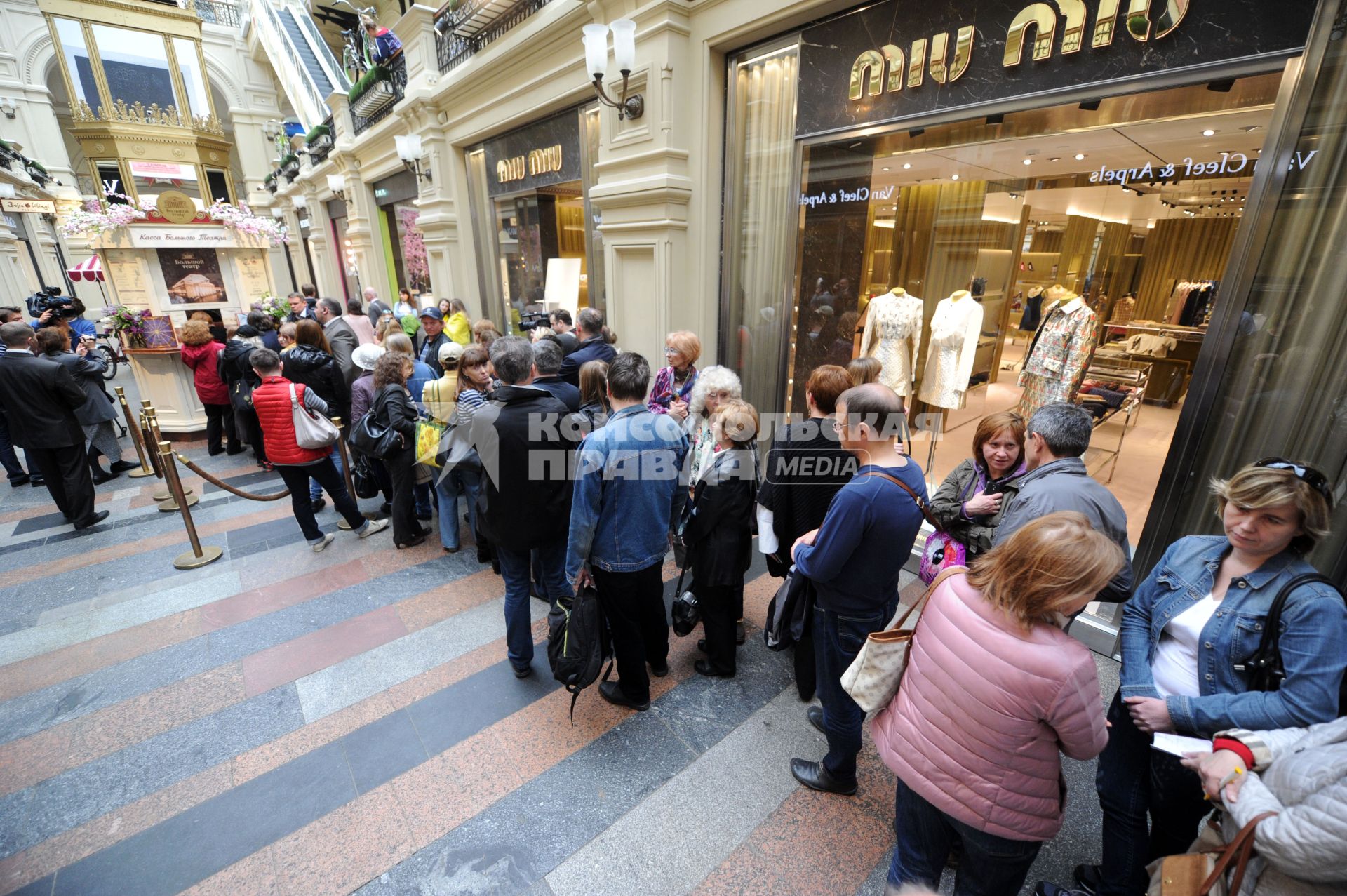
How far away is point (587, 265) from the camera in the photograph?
6406 millimetres

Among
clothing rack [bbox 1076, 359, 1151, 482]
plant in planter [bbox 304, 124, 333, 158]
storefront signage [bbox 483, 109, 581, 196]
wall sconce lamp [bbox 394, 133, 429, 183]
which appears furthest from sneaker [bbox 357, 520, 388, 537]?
plant in planter [bbox 304, 124, 333, 158]

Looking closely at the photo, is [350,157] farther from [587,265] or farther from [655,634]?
[655,634]

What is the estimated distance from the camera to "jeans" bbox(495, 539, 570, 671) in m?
2.79

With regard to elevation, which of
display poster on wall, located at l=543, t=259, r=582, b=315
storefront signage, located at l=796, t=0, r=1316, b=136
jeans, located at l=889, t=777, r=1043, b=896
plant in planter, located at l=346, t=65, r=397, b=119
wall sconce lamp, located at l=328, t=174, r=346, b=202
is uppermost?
plant in planter, located at l=346, t=65, r=397, b=119

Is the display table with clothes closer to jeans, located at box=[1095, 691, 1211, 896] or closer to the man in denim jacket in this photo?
the man in denim jacket

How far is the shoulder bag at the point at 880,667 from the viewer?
154 centimetres

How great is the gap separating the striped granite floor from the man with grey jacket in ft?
4.12

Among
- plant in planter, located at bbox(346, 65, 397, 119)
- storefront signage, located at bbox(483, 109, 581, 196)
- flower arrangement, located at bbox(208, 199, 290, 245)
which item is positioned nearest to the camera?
storefront signage, located at bbox(483, 109, 581, 196)

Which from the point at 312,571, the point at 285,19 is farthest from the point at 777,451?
the point at 285,19

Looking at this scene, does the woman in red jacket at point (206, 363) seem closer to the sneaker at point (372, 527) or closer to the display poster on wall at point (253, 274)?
the sneaker at point (372, 527)

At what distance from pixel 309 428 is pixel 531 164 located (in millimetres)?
4533

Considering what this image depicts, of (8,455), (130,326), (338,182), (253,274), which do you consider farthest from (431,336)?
(338,182)

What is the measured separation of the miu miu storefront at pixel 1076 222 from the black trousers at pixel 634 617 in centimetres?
253

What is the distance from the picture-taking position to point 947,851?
61.0 inches
